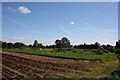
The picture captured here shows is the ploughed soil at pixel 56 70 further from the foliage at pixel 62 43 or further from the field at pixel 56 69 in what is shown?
the foliage at pixel 62 43

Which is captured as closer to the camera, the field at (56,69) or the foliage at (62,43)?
the field at (56,69)

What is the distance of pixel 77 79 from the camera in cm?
1283

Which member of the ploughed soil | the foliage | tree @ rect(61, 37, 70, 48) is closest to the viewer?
the ploughed soil

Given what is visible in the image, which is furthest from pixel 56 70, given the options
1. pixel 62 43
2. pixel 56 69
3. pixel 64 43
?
pixel 62 43

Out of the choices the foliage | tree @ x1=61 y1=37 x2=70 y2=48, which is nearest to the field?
tree @ x1=61 y1=37 x2=70 y2=48

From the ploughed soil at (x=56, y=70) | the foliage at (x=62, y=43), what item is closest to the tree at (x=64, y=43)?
the foliage at (x=62, y=43)

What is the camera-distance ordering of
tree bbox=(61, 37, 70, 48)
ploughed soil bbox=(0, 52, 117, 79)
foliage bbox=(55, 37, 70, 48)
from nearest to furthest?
1. ploughed soil bbox=(0, 52, 117, 79)
2. tree bbox=(61, 37, 70, 48)
3. foliage bbox=(55, 37, 70, 48)

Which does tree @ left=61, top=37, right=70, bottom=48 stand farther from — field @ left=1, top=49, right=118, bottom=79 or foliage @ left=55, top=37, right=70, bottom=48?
field @ left=1, top=49, right=118, bottom=79

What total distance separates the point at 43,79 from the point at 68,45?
83162 mm

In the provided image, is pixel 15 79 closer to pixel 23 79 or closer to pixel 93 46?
pixel 23 79

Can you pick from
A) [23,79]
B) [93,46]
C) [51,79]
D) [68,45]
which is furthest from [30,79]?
[68,45]

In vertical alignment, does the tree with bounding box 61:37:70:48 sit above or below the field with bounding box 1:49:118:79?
above

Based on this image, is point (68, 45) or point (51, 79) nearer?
point (51, 79)

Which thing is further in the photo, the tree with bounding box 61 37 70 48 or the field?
the tree with bounding box 61 37 70 48
